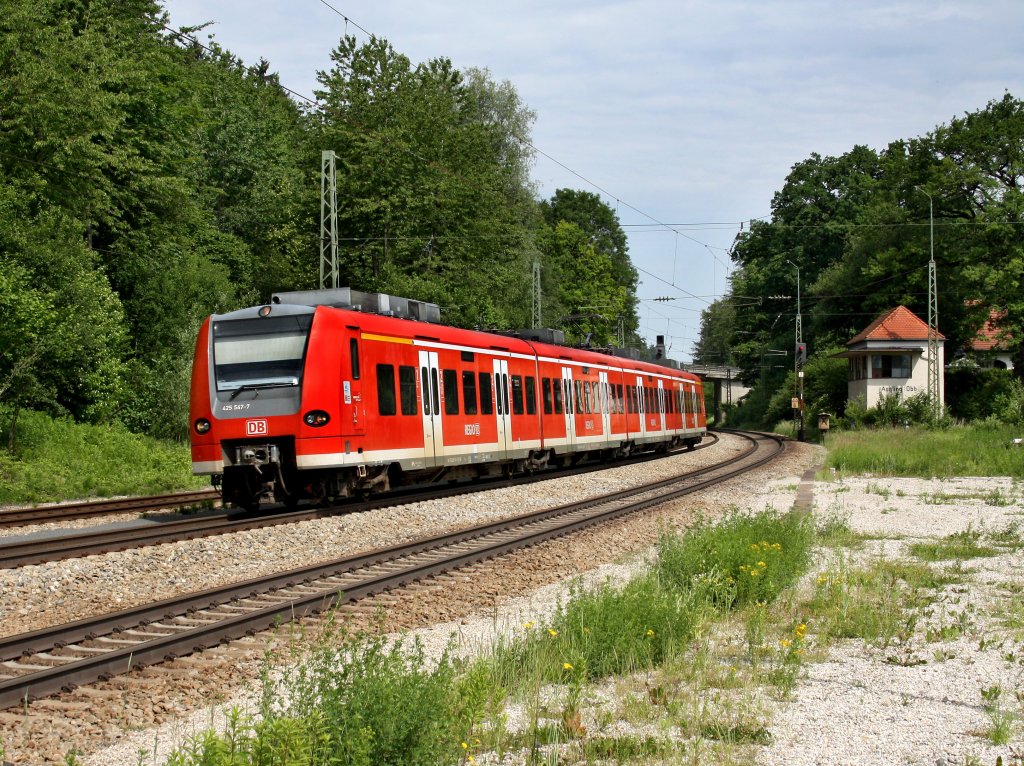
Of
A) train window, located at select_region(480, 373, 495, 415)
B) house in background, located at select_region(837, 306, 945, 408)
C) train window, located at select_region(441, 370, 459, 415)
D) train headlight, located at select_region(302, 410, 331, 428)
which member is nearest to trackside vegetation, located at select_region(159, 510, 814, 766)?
train headlight, located at select_region(302, 410, 331, 428)

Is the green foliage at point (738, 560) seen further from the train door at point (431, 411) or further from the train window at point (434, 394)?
the train window at point (434, 394)

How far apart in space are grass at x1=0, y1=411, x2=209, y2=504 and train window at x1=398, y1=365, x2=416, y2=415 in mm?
6520

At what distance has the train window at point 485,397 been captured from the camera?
70.3 ft

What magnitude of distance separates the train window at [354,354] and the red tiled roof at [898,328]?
3984 cm

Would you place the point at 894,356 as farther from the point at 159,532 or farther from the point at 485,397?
the point at 159,532

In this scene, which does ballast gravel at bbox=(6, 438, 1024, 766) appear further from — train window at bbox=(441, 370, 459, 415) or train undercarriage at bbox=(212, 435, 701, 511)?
train window at bbox=(441, 370, 459, 415)

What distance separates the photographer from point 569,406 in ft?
89.7

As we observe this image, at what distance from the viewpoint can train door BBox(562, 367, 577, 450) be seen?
27.0m

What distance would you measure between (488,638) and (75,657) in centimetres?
290

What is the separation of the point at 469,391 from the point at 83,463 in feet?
28.2

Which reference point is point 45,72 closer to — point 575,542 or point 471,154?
point 575,542

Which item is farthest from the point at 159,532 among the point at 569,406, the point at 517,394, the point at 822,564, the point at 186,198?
the point at 186,198

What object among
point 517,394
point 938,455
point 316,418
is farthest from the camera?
point 938,455

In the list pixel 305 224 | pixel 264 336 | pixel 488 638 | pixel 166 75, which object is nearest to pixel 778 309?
pixel 305 224
